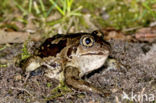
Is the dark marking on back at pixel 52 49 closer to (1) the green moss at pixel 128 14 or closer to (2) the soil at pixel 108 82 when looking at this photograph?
(2) the soil at pixel 108 82

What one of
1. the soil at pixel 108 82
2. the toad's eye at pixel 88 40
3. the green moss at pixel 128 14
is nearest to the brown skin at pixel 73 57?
the toad's eye at pixel 88 40

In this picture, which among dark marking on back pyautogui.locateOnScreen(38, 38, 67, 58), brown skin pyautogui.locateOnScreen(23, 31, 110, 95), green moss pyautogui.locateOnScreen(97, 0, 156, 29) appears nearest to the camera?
brown skin pyautogui.locateOnScreen(23, 31, 110, 95)

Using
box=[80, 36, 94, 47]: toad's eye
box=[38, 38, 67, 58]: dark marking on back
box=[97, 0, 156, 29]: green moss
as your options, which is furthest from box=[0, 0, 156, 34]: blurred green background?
box=[80, 36, 94, 47]: toad's eye

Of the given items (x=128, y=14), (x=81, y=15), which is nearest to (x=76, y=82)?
(x=81, y=15)

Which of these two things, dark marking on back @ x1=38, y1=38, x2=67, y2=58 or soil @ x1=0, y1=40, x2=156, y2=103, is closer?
soil @ x1=0, y1=40, x2=156, y2=103

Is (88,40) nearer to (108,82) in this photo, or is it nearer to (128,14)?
(108,82)

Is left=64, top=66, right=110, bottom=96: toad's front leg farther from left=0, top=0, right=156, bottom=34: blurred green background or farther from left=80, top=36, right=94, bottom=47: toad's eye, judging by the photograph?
left=0, top=0, right=156, bottom=34: blurred green background
